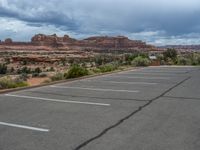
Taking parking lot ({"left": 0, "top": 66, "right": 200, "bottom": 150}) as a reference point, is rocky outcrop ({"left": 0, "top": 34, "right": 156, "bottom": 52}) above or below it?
above

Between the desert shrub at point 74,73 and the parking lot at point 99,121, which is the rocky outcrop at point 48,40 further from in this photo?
the parking lot at point 99,121

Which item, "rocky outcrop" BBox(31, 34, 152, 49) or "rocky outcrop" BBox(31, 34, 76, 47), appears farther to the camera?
"rocky outcrop" BBox(31, 34, 152, 49)

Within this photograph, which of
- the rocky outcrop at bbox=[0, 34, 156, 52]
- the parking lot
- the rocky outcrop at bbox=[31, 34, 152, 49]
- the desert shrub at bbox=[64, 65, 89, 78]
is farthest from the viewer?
the rocky outcrop at bbox=[31, 34, 152, 49]

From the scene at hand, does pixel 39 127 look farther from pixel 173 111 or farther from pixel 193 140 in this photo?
pixel 173 111

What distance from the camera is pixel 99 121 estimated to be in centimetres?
864

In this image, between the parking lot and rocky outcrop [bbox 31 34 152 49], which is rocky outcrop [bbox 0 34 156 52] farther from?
the parking lot

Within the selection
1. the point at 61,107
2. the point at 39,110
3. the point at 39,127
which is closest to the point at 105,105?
the point at 61,107

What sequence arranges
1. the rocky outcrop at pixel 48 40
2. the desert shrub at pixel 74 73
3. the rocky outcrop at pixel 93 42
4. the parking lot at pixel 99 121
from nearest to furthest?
the parking lot at pixel 99 121 < the desert shrub at pixel 74 73 < the rocky outcrop at pixel 48 40 < the rocky outcrop at pixel 93 42

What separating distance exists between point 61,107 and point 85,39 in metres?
185

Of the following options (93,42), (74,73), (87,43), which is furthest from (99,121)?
(87,43)

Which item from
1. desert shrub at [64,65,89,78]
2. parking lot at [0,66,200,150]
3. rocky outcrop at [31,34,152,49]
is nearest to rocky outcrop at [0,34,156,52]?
rocky outcrop at [31,34,152,49]

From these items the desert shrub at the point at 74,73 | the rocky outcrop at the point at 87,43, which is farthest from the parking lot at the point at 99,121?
the rocky outcrop at the point at 87,43

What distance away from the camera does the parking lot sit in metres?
6.64

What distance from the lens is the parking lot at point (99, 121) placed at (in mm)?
6641
